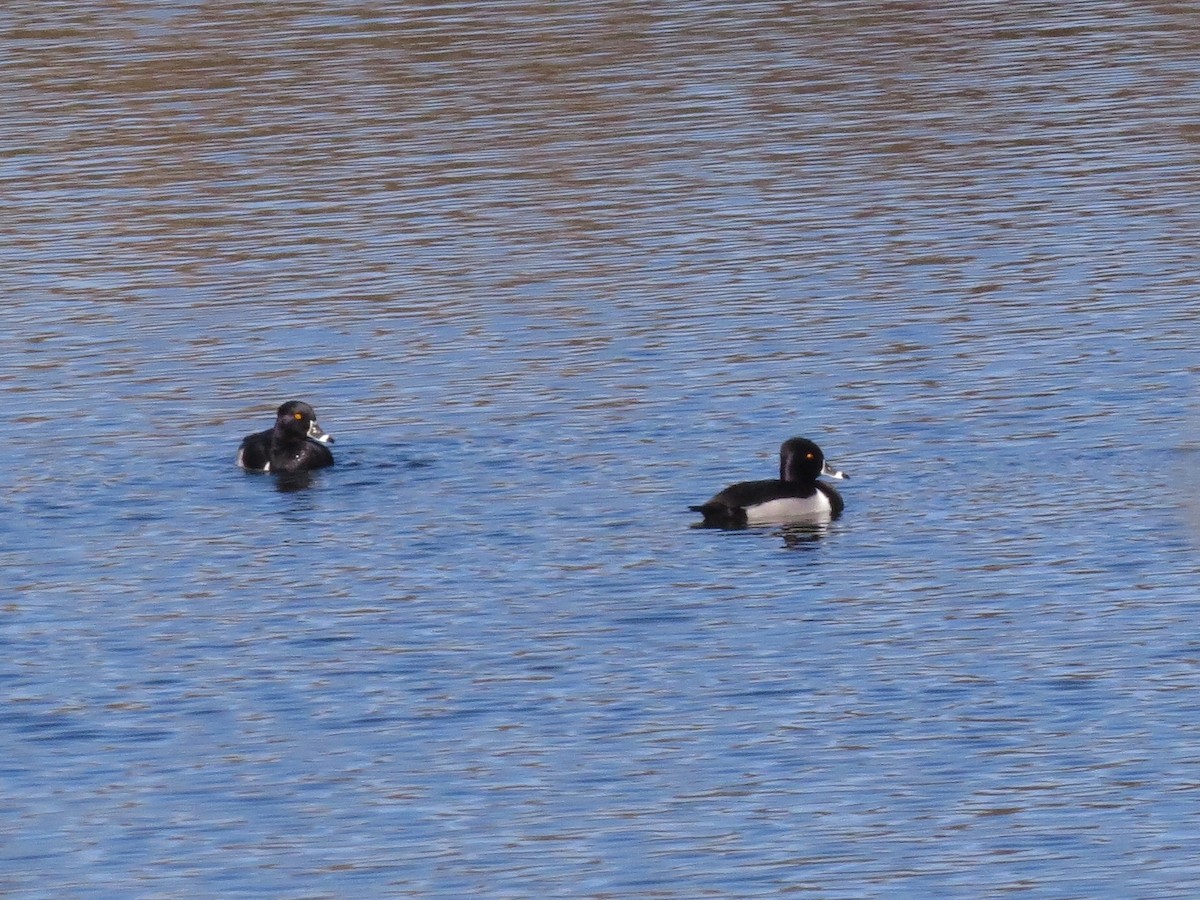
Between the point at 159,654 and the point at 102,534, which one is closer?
the point at 159,654

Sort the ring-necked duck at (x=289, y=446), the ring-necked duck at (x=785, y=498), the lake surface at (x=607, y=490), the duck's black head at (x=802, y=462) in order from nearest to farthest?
1. the lake surface at (x=607, y=490)
2. the ring-necked duck at (x=785, y=498)
3. the duck's black head at (x=802, y=462)
4. the ring-necked duck at (x=289, y=446)

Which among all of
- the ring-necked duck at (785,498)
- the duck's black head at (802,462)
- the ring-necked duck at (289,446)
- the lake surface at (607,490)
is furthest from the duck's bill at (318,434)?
the duck's black head at (802,462)

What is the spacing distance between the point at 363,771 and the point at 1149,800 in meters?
3.58

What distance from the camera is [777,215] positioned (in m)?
27.2

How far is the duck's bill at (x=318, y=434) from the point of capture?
18719 millimetres

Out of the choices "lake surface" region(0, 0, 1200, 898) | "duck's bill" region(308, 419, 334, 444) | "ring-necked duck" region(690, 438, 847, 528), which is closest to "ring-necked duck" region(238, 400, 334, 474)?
"duck's bill" region(308, 419, 334, 444)

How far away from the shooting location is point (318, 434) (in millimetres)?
18859

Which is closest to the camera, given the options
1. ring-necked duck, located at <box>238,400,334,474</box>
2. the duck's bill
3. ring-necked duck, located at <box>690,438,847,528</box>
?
ring-necked duck, located at <box>690,438,847,528</box>

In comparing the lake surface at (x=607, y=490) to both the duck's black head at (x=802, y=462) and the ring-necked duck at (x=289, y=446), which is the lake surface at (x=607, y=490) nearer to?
the ring-necked duck at (x=289, y=446)

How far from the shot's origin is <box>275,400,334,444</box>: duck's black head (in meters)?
18.5

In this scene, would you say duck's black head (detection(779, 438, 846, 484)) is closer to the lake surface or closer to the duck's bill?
the lake surface

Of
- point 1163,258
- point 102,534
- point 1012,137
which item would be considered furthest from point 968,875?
point 1012,137

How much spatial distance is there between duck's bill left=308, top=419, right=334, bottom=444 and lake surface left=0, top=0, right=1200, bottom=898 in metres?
0.39

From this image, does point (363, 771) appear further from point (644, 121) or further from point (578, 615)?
point (644, 121)
